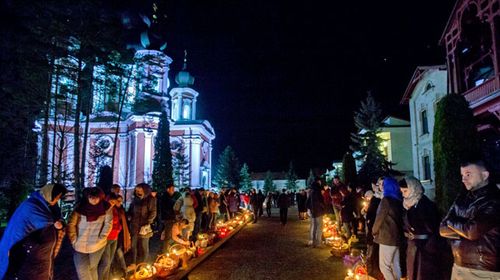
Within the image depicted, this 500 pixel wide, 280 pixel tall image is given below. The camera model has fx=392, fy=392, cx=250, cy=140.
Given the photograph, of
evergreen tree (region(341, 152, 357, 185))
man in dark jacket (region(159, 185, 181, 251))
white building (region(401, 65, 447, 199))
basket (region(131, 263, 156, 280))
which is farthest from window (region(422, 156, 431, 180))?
basket (region(131, 263, 156, 280))

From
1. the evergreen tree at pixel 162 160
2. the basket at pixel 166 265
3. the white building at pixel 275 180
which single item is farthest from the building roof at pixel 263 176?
the basket at pixel 166 265

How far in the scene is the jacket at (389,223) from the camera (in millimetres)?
6461

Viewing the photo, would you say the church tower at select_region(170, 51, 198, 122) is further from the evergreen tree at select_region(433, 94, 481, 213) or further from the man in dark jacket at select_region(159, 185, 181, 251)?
the man in dark jacket at select_region(159, 185, 181, 251)

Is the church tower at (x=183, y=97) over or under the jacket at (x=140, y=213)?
over

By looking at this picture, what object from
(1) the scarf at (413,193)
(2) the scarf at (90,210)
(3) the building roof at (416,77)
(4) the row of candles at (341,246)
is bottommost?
(4) the row of candles at (341,246)

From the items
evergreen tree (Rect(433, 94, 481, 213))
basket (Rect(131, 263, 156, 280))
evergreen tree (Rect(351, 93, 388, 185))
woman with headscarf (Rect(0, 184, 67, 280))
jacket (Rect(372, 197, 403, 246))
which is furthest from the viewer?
evergreen tree (Rect(351, 93, 388, 185))

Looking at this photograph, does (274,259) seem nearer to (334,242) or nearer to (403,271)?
(334,242)

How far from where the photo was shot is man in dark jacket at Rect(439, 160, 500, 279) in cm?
373

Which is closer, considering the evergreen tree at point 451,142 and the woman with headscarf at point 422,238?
the woman with headscarf at point 422,238

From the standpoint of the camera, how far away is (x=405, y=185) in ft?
18.8

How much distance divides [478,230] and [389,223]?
110 inches

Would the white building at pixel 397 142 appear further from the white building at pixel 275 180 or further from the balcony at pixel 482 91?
the white building at pixel 275 180

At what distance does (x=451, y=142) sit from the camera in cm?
1421

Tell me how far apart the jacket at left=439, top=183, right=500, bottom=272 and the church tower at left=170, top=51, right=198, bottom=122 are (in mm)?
54219
